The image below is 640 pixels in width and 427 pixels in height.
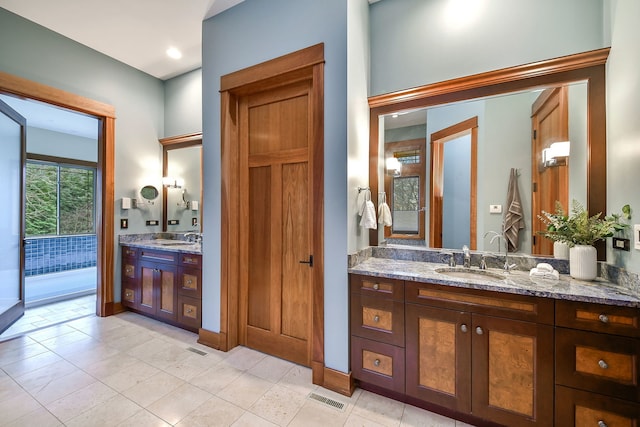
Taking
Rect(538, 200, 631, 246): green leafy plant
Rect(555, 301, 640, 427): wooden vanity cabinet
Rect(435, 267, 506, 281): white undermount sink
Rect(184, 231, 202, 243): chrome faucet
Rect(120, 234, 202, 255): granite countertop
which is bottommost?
Rect(555, 301, 640, 427): wooden vanity cabinet

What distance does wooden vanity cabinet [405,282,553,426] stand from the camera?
1.46 meters

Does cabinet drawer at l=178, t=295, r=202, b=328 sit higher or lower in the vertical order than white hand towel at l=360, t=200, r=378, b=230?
lower

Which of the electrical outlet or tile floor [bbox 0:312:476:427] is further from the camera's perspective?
the electrical outlet

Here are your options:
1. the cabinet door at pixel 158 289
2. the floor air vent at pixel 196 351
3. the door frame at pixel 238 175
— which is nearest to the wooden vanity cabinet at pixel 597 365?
the door frame at pixel 238 175

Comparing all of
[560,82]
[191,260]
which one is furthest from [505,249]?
[191,260]

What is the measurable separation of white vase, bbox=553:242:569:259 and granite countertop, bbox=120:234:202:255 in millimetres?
3042

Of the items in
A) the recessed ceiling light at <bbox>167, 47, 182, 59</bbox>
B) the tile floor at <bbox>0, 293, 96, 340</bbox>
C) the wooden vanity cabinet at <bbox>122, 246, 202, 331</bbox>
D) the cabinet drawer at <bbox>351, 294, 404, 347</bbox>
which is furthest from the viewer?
the recessed ceiling light at <bbox>167, 47, 182, 59</bbox>

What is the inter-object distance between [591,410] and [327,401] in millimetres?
1452

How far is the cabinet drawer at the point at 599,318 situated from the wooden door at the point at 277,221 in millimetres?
1584

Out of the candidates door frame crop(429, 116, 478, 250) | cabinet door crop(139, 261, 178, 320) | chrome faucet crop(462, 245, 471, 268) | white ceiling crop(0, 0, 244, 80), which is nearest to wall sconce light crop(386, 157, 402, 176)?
door frame crop(429, 116, 478, 250)

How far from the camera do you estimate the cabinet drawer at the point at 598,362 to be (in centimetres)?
130

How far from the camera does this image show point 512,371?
152 centimetres

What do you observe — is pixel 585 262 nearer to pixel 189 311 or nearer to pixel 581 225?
pixel 581 225

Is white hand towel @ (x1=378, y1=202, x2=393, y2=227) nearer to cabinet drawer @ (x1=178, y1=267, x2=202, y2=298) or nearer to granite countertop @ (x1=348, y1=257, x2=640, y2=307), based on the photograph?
granite countertop @ (x1=348, y1=257, x2=640, y2=307)
